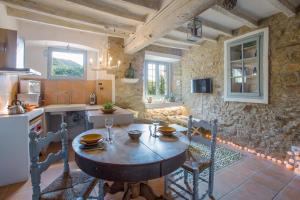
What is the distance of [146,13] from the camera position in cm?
288

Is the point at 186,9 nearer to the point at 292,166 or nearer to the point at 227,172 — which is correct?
the point at 227,172

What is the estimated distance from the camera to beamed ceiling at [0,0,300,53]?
7.41ft

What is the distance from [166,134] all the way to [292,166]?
98.0 inches

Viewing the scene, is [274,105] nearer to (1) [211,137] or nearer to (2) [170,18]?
(1) [211,137]

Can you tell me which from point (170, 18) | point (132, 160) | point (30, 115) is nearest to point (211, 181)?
point (132, 160)

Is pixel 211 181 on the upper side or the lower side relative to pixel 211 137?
lower

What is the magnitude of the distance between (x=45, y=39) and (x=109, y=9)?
72.1 inches

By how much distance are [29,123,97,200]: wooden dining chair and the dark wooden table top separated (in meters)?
0.25

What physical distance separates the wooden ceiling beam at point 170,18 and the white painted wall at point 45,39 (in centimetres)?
125

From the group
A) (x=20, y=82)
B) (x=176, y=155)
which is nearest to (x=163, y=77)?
(x=20, y=82)

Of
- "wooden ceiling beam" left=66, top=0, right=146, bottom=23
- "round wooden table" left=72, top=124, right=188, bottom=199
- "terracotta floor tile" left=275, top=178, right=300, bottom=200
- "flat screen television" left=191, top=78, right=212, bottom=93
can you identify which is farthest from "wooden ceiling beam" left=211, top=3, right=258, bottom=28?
"terracotta floor tile" left=275, top=178, right=300, bottom=200

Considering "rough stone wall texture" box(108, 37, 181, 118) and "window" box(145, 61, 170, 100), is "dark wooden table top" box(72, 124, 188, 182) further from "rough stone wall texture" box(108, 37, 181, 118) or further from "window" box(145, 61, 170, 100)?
"window" box(145, 61, 170, 100)

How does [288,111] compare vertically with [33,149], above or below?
above

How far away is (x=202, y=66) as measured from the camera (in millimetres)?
4676
